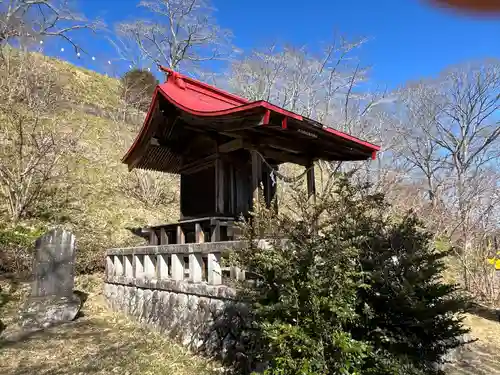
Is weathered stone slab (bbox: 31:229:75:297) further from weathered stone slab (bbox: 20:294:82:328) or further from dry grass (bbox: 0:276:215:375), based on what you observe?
dry grass (bbox: 0:276:215:375)

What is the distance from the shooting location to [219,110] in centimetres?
601

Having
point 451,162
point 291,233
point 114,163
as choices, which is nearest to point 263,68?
point 114,163

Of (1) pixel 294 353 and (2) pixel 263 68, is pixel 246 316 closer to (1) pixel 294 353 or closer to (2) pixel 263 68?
(1) pixel 294 353

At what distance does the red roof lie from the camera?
5.63 metres

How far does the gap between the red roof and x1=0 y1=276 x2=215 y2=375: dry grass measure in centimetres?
362

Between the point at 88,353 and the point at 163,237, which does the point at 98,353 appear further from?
the point at 163,237

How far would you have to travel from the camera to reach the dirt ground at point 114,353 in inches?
198

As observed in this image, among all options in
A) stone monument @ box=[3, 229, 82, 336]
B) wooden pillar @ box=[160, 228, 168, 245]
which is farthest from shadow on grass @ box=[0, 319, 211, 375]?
wooden pillar @ box=[160, 228, 168, 245]

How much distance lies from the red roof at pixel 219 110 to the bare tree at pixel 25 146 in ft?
15.3

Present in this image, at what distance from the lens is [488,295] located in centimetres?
905

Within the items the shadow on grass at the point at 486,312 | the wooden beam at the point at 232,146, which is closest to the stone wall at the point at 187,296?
the wooden beam at the point at 232,146

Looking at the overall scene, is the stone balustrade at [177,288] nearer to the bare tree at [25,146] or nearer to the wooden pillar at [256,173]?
the wooden pillar at [256,173]

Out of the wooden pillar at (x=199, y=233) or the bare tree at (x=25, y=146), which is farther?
the bare tree at (x=25, y=146)

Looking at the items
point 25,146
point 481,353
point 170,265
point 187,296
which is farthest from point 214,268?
point 25,146
